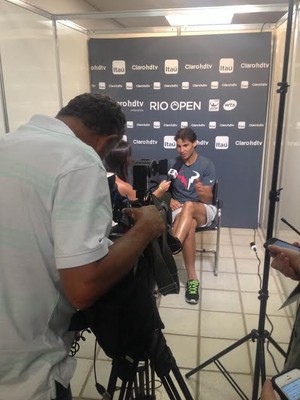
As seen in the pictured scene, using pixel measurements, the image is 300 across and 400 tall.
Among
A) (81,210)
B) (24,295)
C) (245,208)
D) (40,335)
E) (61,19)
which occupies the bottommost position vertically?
(245,208)

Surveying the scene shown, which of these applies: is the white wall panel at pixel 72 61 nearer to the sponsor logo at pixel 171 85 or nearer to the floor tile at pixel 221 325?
the sponsor logo at pixel 171 85

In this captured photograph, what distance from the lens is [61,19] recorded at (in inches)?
105

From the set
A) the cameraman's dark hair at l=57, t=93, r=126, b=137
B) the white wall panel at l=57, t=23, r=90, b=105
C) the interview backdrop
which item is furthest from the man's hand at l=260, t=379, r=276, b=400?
the interview backdrop

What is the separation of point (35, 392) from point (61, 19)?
2724mm

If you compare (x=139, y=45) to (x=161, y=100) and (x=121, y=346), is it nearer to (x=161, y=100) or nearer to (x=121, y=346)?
(x=161, y=100)

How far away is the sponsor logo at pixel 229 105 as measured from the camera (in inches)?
131

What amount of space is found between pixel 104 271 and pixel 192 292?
69.7 inches

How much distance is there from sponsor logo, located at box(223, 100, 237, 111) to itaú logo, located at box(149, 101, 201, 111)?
0.86 ft

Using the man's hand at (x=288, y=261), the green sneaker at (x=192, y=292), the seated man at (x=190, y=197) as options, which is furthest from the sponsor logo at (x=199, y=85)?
the man's hand at (x=288, y=261)

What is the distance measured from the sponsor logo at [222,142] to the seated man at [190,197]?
0.59 metres

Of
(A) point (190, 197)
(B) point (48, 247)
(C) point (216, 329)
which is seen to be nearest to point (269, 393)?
(B) point (48, 247)

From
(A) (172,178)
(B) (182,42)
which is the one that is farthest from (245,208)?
(B) (182,42)

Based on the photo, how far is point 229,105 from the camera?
11.0 feet

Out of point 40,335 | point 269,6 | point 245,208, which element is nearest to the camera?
point 40,335
